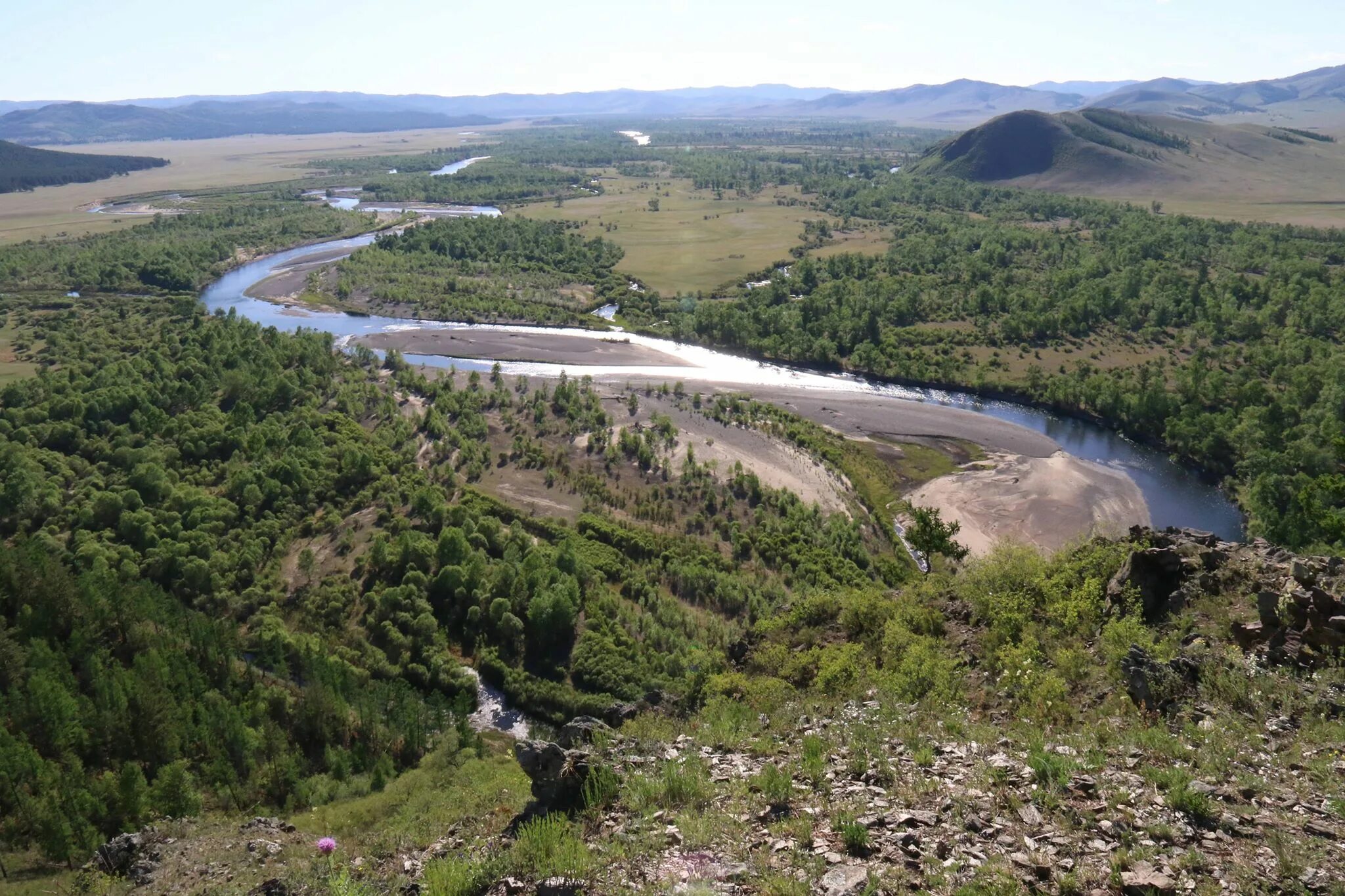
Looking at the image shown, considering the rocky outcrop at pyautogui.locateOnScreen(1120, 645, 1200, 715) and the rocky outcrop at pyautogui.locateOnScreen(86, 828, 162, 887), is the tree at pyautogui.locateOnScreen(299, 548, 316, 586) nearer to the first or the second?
the rocky outcrop at pyautogui.locateOnScreen(86, 828, 162, 887)

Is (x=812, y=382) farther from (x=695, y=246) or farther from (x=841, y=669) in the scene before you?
(x=695, y=246)

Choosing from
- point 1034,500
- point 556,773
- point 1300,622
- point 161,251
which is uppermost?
point 161,251

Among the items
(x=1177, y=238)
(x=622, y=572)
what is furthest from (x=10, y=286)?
(x=1177, y=238)

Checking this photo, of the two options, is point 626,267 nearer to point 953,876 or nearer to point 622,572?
point 622,572

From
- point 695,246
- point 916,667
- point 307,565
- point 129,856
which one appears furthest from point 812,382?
point 129,856

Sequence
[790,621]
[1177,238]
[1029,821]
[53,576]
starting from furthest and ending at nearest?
[1177,238] < [53,576] < [790,621] < [1029,821]

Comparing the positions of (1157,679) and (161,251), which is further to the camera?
(161,251)
